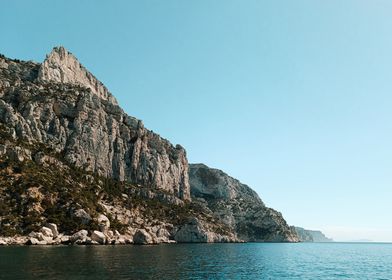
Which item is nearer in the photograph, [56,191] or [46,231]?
[46,231]

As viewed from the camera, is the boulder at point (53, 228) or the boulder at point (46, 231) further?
the boulder at point (53, 228)

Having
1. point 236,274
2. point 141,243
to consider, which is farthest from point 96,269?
point 141,243

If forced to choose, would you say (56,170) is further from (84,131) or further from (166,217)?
(166,217)

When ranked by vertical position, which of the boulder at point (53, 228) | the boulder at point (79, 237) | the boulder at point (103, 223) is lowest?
the boulder at point (79, 237)

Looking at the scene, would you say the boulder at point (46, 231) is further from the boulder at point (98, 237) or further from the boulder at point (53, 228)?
the boulder at point (98, 237)

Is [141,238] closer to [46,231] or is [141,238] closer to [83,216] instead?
[83,216]

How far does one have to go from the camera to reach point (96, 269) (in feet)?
205

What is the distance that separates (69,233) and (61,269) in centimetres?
7702

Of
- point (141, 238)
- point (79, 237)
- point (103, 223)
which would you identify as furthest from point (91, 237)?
point (141, 238)

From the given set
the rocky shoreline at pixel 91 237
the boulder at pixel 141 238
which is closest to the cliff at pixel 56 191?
the rocky shoreline at pixel 91 237

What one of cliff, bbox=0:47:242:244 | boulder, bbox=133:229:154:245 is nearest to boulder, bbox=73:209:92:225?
cliff, bbox=0:47:242:244

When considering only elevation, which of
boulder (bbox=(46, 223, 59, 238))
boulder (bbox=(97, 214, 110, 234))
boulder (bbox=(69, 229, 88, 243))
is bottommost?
boulder (bbox=(69, 229, 88, 243))

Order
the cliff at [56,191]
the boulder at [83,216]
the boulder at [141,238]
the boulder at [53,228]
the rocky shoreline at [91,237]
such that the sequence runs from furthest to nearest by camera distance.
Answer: the boulder at [141,238] → the boulder at [83,216] → the cliff at [56,191] → the boulder at [53,228] → the rocky shoreline at [91,237]

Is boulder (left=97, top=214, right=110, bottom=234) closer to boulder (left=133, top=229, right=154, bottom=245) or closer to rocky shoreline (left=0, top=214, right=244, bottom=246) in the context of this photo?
rocky shoreline (left=0, top=214, right=244, bottom=246)
